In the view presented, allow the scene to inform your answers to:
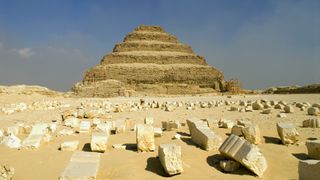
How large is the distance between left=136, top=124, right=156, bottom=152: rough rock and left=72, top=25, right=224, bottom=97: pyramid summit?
44.0 meters

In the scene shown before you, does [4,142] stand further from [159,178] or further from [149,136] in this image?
[159,178]

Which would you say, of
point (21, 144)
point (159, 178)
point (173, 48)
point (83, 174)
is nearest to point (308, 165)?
point (159, 178)

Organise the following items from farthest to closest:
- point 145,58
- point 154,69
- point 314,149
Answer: point 145,58 < point 154,69 < point 314,149

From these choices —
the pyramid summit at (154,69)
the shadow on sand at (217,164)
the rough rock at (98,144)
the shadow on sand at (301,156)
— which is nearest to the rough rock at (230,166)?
the shadow on sand at (217,164)

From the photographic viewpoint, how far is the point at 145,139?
5305 mm

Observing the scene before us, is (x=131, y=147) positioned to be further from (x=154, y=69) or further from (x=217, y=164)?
(x=154, y=69)

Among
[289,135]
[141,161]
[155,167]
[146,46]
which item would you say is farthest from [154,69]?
[155,167]

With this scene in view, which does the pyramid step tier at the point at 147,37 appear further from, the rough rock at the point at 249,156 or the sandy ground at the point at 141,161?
the rough rock at the point at 249,156

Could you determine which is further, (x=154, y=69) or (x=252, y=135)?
(x=154, y=69)

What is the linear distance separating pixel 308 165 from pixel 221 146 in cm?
122

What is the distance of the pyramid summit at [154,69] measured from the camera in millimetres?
53938

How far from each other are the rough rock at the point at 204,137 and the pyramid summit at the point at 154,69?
43.5 m

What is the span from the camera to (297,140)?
19.4ft

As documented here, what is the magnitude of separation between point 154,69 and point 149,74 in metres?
1.25
